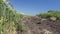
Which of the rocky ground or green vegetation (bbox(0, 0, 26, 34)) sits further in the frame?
the rocky ground

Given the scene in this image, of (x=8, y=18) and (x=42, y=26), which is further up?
(x=8, y=18)

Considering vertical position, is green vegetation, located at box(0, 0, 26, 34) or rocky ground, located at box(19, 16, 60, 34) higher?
green vegetation, located at box(0, 0, 26, 34)

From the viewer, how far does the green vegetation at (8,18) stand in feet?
16.3

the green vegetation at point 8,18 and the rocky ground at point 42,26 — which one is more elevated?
the green vegetation at point 8,18

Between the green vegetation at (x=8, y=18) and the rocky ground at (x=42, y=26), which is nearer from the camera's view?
the green vegetation at (x=8, y=18)

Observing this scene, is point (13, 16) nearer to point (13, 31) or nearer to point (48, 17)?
point (13, 31)

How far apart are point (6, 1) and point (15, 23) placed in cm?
58

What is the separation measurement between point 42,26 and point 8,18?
1.61 m

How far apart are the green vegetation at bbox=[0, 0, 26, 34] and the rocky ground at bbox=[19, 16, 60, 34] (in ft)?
1.58

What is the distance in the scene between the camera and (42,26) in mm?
6598

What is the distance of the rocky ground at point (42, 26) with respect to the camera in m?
6.05

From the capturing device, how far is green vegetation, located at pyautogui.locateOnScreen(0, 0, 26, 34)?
4.95 metres

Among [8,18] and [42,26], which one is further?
[42,26]

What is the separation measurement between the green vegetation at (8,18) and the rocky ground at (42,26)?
483mm
